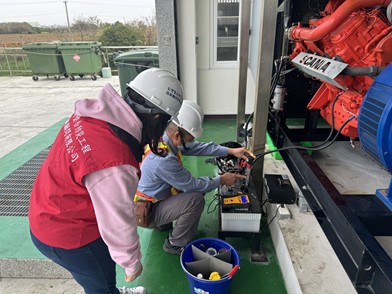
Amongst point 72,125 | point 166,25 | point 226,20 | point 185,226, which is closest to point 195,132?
point 185,226

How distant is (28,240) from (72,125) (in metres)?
1.43

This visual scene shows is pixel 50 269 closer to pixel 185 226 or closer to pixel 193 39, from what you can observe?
pixel 185 226

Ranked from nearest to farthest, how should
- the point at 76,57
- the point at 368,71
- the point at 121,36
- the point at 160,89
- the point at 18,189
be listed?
the point at 160,89 → the point at 368,71 → the point at 18,189 → the point at 76,57 → the point at 121,36

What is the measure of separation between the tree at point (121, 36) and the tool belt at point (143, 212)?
14059mm

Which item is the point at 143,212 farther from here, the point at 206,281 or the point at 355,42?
the point at 355,42

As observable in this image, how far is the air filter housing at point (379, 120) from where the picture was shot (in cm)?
104

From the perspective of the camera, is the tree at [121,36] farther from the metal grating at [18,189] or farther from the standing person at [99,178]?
the standing person at [99,178]

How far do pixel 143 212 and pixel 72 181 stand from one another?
0.86 meters

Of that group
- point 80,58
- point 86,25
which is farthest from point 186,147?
point 86,25

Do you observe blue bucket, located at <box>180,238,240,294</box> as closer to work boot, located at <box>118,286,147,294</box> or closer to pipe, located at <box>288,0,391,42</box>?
work boot, located at <box>118,286,147,294</box>

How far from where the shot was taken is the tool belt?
5.91ft

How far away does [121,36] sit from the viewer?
14445 mm

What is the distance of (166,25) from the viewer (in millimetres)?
3500

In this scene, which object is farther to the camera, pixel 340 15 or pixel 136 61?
pixel 136 61
